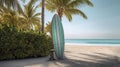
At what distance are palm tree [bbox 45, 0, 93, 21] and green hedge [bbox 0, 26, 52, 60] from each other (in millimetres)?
9397

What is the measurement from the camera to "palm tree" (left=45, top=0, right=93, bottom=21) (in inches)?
814

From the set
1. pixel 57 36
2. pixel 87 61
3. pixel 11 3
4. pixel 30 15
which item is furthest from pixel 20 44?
pixel 30 15

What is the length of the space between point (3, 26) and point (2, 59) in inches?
81.5

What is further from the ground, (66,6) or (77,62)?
(66,6)

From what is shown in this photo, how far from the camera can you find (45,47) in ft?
40.6

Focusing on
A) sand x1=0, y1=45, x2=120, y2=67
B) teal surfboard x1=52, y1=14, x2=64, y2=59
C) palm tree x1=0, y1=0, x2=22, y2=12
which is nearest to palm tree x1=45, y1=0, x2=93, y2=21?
palm tree x1=0, y1=0, x2=22, y2=12

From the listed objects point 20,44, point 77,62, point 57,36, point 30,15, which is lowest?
point 77,62

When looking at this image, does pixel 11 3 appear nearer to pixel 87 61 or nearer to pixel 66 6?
pixel 87 61

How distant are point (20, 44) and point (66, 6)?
11.3 metres

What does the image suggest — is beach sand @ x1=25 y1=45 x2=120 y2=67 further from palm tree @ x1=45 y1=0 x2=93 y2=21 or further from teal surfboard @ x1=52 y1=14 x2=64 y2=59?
palm tree @ x1=45 y1=0 x2=93 y2=21

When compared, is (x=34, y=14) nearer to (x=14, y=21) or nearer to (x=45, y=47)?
(x=14, y=21)

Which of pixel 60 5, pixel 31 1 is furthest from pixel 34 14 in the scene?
pixel 60 5

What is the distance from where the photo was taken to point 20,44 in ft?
36.0

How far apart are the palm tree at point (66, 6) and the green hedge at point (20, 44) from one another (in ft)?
30.8
